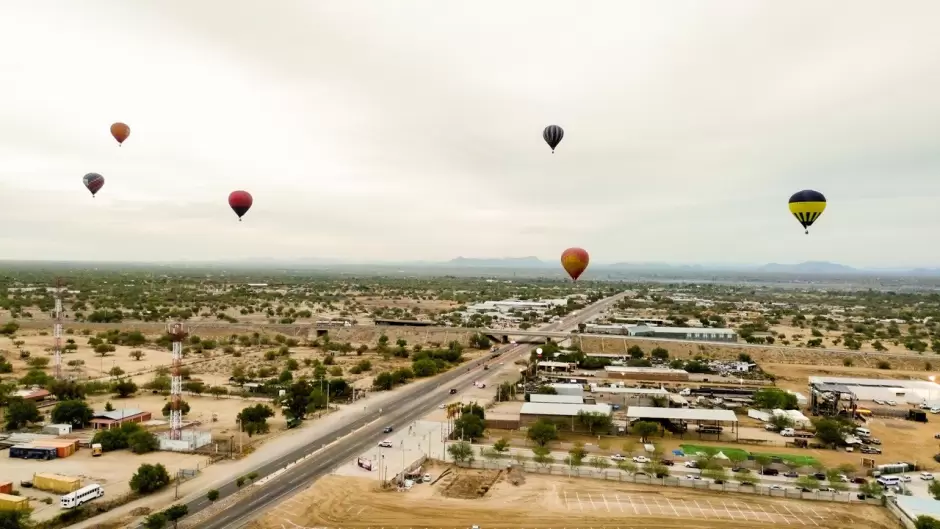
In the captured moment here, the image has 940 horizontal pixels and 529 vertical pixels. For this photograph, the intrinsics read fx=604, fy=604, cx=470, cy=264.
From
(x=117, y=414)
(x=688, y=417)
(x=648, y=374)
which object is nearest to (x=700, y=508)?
(x=688, y=417)

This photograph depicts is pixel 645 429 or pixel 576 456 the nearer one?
pixel 576 456

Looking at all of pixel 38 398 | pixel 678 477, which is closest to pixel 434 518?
pixel 678 477

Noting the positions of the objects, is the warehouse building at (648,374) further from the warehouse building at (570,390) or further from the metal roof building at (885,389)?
the warehouse building at (570,390)

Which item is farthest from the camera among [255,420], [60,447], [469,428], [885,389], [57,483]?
[885,389]

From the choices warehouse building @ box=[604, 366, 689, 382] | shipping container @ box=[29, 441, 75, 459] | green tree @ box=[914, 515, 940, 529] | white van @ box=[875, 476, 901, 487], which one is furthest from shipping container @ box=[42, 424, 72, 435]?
white van @ box=[875, 476, 901, 487]

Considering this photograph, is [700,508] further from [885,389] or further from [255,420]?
[885,389]

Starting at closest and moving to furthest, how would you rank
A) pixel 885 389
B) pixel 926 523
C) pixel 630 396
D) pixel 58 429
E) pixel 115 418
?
1. pixel 926 523
2. pixel 58 429
3. pixel 115 418
4. pixel 630 396
5. pixel 885 389

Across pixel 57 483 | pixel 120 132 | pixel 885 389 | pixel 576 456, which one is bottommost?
pixel 57 483
